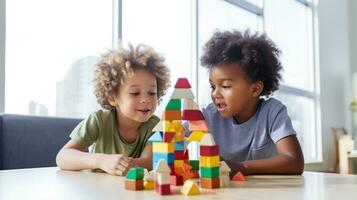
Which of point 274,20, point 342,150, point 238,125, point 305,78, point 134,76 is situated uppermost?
point 274,20

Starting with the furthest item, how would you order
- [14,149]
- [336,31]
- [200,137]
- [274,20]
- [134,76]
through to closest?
[336,31]
[274,20]
[14,149]
[134,76]
[200,137]

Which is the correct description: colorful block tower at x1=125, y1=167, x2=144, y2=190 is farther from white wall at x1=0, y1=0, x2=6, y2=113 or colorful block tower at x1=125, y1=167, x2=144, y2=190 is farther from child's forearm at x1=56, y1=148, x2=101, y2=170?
white wall at x1=0, y1=0, x2=6, y2=113

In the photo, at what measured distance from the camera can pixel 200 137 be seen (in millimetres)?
634

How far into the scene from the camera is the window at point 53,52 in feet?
5.95

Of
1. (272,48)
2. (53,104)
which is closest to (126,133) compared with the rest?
(272,48)

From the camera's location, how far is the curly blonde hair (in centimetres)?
106

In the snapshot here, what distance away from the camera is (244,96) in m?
1.11

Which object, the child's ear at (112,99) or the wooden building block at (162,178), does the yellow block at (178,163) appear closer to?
the wooden building block at (162,178)

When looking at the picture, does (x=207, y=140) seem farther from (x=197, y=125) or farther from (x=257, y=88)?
(x=257, y=88)

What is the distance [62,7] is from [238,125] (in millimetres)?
1342

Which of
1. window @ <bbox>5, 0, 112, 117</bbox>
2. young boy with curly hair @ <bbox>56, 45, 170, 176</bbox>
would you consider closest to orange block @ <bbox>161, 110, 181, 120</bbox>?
young boy with curly hair @ <bbox>56, 45, 170, 176</bbox>

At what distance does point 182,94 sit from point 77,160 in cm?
42

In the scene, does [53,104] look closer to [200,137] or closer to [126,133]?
[126,133]

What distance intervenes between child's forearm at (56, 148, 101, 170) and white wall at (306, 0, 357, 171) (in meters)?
3.91
